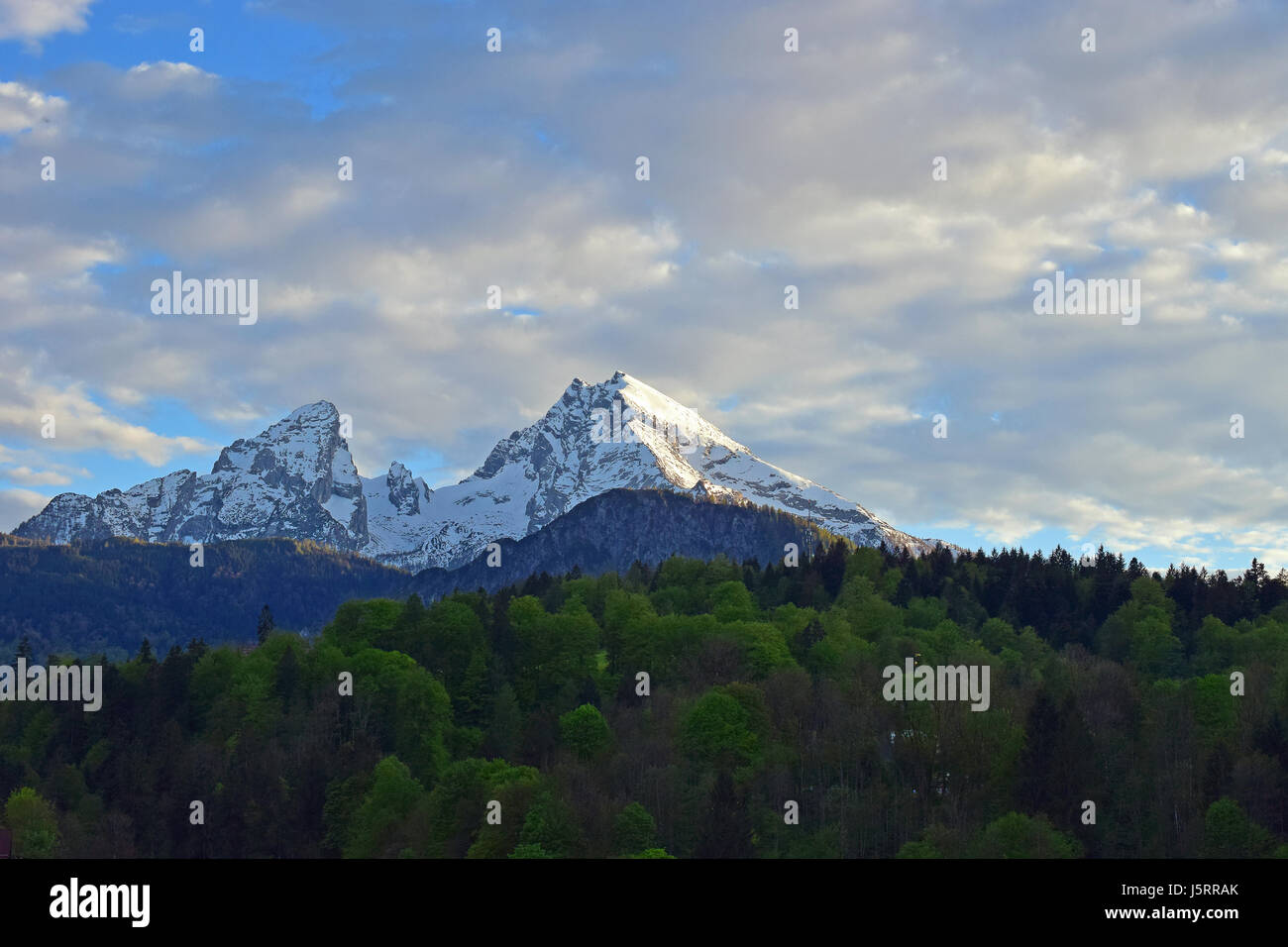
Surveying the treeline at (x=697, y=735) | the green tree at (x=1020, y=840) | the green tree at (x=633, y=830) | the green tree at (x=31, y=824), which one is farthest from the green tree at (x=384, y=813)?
the green tree at (x=1020, y=840)

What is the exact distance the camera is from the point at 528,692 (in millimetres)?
165125

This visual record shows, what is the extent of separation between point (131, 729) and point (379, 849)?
186 feet

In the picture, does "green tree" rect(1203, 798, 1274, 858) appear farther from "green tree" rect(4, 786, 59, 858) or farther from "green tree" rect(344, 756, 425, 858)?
"green tree" rect(4, 786, 59, 858)

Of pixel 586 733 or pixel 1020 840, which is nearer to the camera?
pixel 1020 840

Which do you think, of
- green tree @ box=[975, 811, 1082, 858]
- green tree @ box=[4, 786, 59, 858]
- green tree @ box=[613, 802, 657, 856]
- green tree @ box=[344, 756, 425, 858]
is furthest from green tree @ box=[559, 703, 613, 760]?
green tree @ box=[4, 786, 59, 858]

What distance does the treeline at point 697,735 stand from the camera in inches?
4198

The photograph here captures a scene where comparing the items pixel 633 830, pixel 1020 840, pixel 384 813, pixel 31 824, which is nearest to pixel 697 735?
pixel 633 830

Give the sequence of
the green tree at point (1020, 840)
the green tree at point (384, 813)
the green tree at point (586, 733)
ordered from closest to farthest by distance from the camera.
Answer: the green tree at point (1020, 840), the green tree at point (384, 813), the green tree at point (586, 733)

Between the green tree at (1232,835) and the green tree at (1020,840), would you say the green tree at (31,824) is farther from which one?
the green tree at (1232,835)

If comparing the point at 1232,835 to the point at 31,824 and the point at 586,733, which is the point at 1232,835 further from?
the point at 31,824

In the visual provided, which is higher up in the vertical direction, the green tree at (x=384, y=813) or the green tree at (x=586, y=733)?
the green tree at (x=586, y=733)

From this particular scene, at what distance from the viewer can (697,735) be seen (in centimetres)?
12406

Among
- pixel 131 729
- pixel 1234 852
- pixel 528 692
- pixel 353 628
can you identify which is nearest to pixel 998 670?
pixel 1234 852

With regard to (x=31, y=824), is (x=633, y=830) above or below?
above
